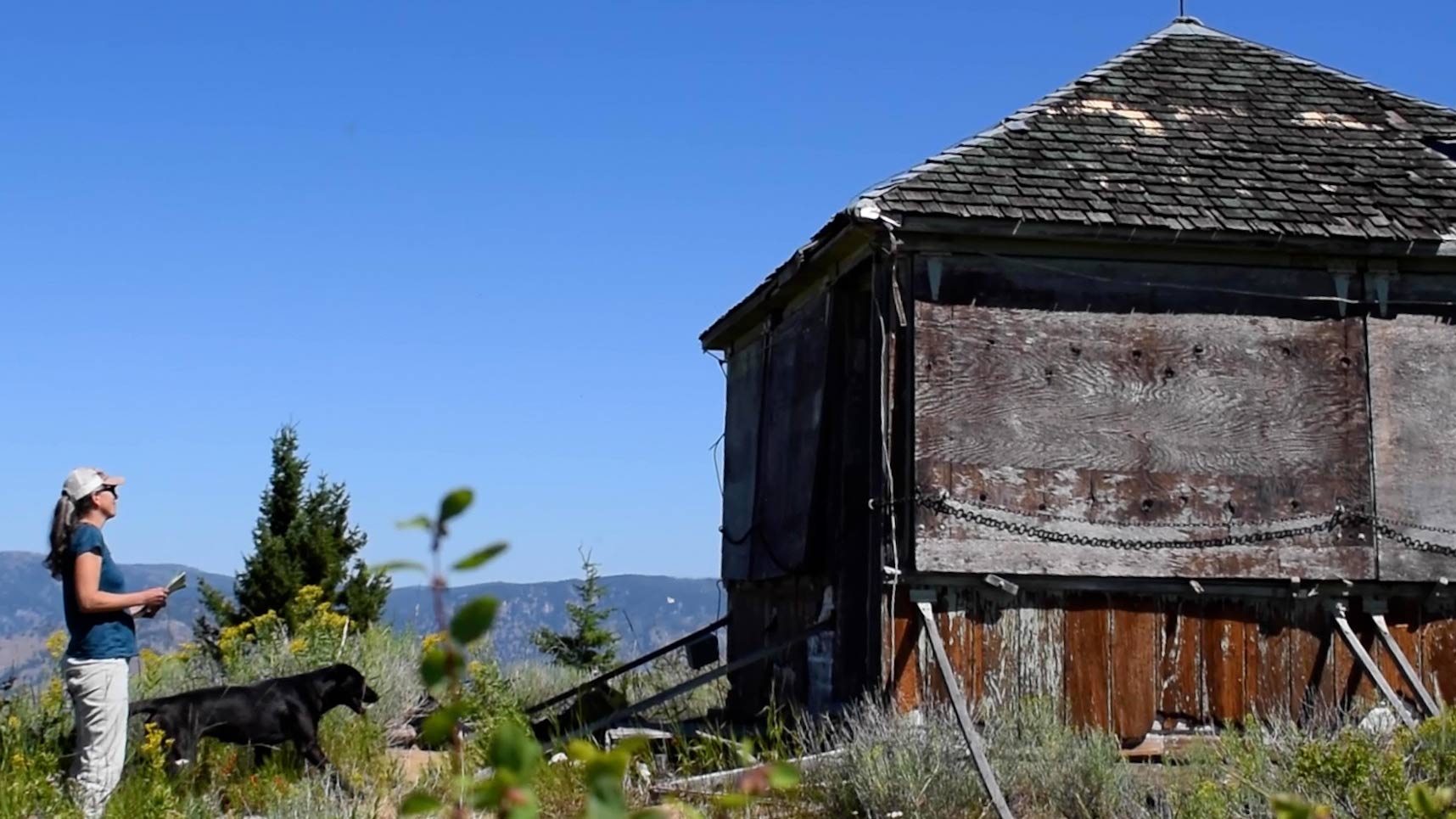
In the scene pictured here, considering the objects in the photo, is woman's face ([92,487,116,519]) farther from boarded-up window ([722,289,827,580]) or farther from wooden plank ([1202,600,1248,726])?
wooden plank ([1202,600,1248,726])

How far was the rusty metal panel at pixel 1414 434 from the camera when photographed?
10.0m

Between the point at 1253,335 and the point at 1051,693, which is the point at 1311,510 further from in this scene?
the point at 1051,693

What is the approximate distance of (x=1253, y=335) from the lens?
10.1m

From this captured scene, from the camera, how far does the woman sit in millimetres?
7777

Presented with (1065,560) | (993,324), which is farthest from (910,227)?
(1065,560)

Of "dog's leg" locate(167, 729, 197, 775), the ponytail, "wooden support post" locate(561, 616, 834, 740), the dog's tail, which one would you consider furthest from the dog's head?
the ponytail

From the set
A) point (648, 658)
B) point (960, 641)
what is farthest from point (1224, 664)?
point (648, 658)

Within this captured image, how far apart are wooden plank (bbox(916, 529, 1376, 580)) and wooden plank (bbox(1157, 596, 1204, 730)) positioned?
0.97 ft

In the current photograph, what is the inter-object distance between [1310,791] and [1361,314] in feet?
13.2

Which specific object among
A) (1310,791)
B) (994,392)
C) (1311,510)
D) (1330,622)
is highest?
(994,392)

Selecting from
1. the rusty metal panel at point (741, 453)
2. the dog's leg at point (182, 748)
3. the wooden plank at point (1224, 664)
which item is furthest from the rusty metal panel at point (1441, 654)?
the dog's leg at point (182, 748)

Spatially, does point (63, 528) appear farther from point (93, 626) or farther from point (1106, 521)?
point (1106, 521)

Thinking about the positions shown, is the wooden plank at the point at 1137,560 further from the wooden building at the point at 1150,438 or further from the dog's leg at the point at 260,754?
the dog's leg at the point at 260,754

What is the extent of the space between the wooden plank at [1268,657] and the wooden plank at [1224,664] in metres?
0.06
